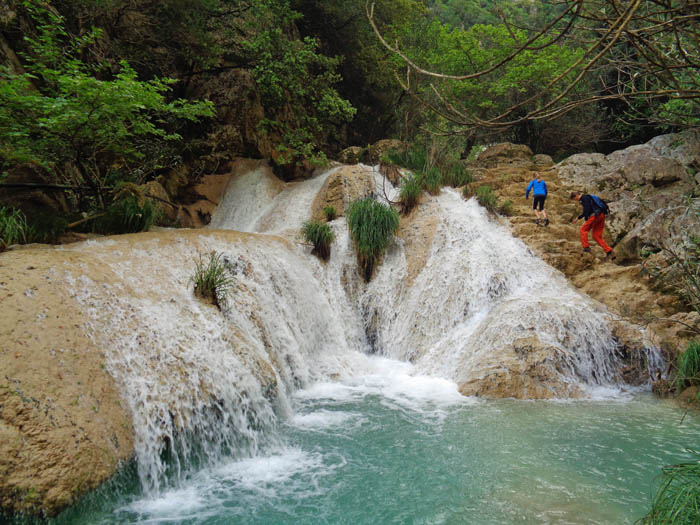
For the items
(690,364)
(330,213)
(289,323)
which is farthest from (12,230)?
(690,364)

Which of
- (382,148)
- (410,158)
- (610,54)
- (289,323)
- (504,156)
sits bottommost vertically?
(289,323)

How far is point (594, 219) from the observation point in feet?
28.1

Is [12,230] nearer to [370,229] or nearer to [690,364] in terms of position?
[370,229]

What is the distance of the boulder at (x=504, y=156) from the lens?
555 inches

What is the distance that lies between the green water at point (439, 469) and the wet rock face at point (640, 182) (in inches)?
175

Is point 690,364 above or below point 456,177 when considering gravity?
below

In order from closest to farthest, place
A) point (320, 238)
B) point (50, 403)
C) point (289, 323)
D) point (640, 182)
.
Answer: point (50, 403) → point (289, 323) → point (320, 238) → point (640, 182)

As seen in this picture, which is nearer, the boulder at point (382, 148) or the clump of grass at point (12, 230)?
the clump of grass at point (12, 230)

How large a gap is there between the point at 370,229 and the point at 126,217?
4.82m

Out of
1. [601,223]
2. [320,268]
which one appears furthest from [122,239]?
[601,223]

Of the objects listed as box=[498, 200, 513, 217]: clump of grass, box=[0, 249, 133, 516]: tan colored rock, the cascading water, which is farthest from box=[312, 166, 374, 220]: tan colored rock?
box=[0, 249, 133, 516]: tan colored rock

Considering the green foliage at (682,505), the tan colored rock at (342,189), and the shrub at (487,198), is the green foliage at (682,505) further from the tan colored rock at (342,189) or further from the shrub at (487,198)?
the tan colored rock at (342,189)

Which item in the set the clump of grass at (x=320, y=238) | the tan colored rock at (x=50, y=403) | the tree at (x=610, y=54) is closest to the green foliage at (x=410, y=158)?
the clump of grass at (x=320, y=238)

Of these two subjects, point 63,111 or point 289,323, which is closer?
point 63,111
